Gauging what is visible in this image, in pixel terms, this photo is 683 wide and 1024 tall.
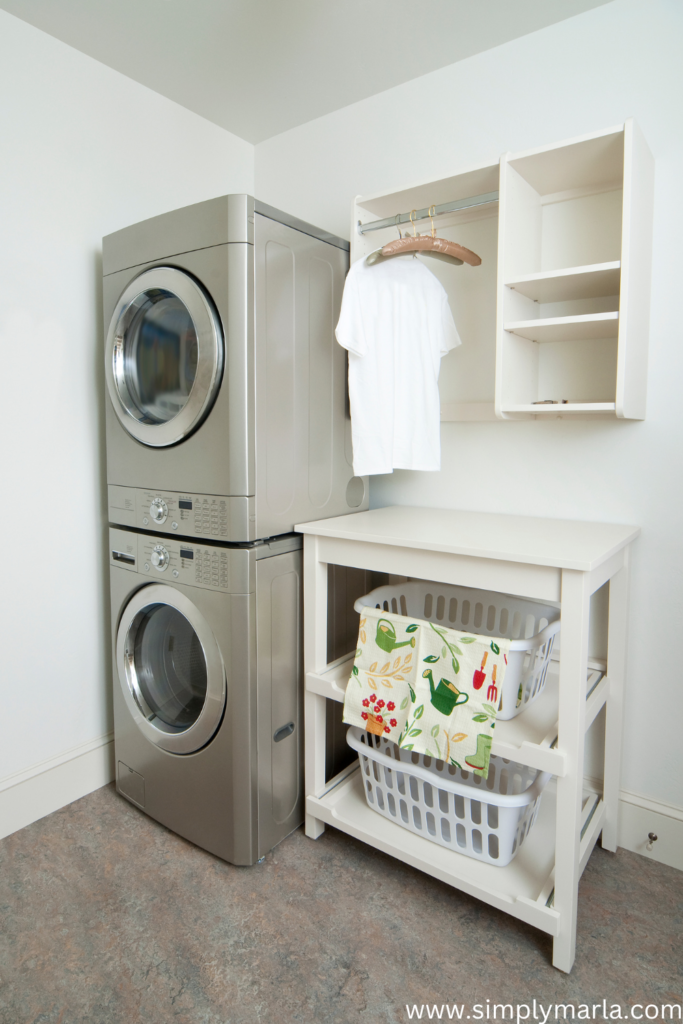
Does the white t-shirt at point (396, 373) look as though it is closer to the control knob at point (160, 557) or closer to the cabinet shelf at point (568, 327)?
the cabinet shelf at point (568, 327)

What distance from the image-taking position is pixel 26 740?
1.80 m

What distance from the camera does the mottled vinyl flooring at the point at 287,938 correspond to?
47.7 inches

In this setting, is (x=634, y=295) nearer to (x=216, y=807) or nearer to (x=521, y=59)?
(x=521, y=59)

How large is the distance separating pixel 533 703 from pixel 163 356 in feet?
4.51

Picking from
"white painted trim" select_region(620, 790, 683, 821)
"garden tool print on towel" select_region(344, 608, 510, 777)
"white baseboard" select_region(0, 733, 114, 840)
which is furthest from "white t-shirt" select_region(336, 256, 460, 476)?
"white baseboard" select_region(0, 733, 114, 840)

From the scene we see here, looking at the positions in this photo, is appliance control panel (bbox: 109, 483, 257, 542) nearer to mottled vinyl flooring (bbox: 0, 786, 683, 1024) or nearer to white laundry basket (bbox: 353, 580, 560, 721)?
white laundry basket (bbox: 353, 580, 560, 721)

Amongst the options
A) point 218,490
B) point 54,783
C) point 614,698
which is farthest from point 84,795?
point 614,698

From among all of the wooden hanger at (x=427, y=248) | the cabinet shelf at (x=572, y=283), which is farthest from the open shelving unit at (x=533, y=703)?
the wooden hanger at (x=427, y=248)

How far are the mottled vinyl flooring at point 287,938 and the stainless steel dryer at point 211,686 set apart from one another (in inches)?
5.2

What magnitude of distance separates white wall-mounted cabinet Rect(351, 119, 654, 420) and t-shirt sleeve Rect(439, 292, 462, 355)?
0.45 feet

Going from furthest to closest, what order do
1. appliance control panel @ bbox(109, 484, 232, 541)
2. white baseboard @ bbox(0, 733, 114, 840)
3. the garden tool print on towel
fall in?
1. white baseboard @ bbox(0, 733, 114, 840)
2. appliance control panel @ bbox(109, 484, 232, 541)
3. the garden tool print on towel

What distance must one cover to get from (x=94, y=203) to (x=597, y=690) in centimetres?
211

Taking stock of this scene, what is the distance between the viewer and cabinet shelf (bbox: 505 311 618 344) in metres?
1.41

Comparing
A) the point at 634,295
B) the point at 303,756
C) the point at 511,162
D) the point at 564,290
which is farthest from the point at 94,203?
the point at 303,756
